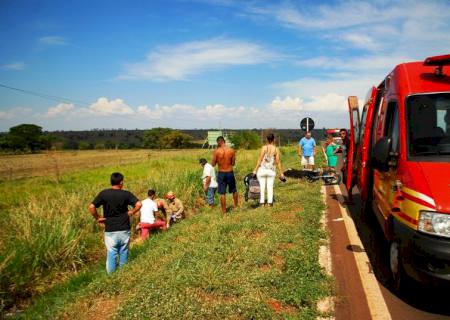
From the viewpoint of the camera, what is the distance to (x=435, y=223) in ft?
11.7

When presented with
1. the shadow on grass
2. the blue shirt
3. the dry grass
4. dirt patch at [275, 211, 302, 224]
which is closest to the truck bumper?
dirt patch at [275, 211, 302, 224]

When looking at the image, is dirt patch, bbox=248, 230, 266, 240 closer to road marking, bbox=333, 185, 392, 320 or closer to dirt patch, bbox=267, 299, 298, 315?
road marking, bbox=333, 185, 392, 320

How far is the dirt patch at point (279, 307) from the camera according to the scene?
389 cm

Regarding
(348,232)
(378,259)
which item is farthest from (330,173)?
A: (378,259)

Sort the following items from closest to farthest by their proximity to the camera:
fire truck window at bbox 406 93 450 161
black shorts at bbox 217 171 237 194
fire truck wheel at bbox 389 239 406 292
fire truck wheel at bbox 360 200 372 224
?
fire truck wheel at bbox 389 239 406 292 → fire truck window at bbox 406 93 450 161 → fire truck wheel at bbox 360 200 372 224 → black shorts at bbox 217 171 237 194

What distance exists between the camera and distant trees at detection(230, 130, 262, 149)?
5122 centimetres

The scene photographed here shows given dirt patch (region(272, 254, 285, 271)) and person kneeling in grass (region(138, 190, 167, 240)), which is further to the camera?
person kneeling in grass (region(138, 190, 167, 240))

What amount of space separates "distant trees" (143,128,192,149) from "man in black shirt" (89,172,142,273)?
9520 centimetres

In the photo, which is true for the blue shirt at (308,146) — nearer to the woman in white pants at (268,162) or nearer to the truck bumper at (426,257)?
the woman in white pants at (268,162)

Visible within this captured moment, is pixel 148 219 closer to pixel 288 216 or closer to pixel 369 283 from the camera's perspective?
pixel 288 216

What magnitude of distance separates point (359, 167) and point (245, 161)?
15.9 metres

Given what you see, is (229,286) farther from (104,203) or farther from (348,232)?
(348,232)

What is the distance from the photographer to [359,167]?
771 centimetres

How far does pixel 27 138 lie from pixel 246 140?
4690cm
